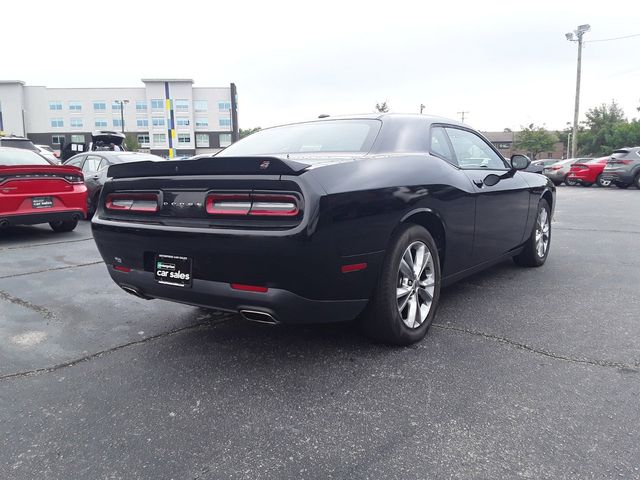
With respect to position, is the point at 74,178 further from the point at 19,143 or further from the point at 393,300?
the point at 19,143

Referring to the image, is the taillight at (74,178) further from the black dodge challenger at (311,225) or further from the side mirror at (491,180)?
the side mirror at (491,180)

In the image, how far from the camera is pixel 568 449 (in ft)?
6.57

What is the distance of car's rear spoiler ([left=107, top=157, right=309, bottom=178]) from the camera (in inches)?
96.7

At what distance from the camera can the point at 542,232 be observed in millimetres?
5332

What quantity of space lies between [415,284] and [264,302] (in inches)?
42.1

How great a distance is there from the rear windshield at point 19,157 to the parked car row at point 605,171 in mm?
15227

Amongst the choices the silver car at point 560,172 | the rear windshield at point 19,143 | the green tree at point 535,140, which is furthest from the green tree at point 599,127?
the rear windshield at point 19,143

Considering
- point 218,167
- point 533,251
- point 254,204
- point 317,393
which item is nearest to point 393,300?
point 317,393

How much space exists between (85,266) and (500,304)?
4.34m

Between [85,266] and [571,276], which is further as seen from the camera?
[85,266]

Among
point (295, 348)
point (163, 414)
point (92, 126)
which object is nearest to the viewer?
point (163, 414)

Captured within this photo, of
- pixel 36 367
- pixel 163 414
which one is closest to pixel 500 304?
pixel 163 414

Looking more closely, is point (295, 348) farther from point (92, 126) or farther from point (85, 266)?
point (92, 126)

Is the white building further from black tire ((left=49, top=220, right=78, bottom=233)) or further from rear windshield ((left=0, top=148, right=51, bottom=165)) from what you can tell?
rear windshield ((left=0, top=148, right=51, bottom=165))
